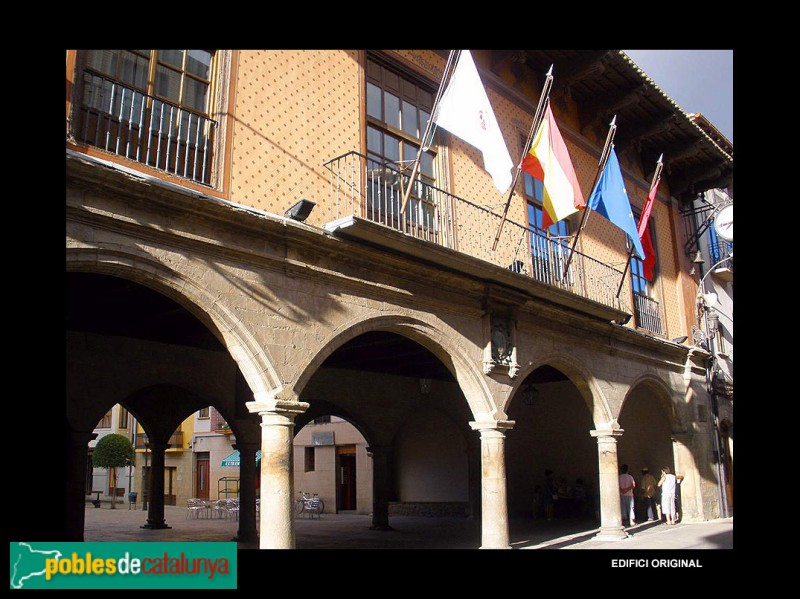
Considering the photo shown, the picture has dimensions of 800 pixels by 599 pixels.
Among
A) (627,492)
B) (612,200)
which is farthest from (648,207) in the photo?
(627,492)

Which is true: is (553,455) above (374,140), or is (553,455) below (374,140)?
below

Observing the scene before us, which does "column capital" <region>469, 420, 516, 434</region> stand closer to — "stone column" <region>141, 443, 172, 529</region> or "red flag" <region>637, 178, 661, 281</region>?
"red flag" <region>637, 178, 661, 281</region>

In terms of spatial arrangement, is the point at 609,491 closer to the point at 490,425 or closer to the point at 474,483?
the point at 490,425

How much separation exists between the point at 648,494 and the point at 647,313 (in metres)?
3.54

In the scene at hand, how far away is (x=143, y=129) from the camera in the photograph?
6.43 meters

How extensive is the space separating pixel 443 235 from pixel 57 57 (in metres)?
4.94

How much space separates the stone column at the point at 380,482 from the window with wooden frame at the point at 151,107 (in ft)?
25.6

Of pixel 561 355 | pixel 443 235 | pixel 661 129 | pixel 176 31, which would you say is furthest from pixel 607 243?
pixel 176 31

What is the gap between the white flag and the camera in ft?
26.2

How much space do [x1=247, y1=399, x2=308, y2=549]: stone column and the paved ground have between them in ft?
14.6

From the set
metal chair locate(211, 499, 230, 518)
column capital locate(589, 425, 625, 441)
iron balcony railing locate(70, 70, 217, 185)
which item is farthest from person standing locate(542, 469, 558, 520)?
iron balcony railing locate(70, 70, 217, 185)

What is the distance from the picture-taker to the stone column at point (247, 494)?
1112 centimetres

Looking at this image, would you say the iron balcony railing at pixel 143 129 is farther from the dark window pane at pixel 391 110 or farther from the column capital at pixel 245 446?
the column capital at pixel 245 446

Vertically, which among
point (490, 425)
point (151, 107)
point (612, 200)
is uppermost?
point (612, 200)
